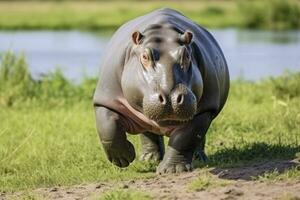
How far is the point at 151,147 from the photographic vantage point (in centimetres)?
643

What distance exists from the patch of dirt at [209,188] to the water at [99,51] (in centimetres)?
716

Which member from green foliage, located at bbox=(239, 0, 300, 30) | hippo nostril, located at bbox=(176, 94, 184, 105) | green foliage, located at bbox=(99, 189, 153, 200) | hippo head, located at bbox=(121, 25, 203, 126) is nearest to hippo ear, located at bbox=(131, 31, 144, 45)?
hippo head, located at bbox=(121, 25, 203, 126)

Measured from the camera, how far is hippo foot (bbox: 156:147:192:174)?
5445mm

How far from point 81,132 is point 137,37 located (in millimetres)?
2666

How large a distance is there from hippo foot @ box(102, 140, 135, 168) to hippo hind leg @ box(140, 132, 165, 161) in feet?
2.21

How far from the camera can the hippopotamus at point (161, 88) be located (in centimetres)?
Answer: 488

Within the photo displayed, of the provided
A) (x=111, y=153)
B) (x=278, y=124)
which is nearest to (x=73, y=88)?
(x=278, y=124)

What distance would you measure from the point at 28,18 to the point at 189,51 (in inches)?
1260

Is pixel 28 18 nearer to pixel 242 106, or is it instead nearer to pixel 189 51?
pixel 242 106

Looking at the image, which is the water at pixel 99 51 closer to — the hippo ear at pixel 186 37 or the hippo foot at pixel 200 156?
the hippo foot at pixel 200 156

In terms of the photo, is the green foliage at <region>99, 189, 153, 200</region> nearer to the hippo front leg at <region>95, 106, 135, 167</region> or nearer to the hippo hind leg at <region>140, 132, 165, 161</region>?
the hippo front leg at <region>95, 106, 135, 167</region>

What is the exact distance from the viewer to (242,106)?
927cm

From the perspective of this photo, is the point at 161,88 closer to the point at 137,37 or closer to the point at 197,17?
the point at 137,37

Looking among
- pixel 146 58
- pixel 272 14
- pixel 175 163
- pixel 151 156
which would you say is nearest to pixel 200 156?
pixel 151 156
